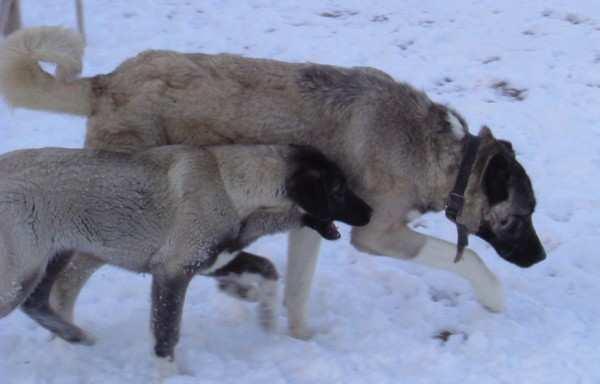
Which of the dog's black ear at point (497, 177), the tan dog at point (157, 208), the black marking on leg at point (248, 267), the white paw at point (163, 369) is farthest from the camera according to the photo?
the black marking on leg at point (248, 267)

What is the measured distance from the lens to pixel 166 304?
4262 millimetres

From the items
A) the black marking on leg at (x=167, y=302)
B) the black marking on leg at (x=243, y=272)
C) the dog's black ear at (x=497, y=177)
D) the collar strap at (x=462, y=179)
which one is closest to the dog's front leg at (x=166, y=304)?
the black marking on leg at (x=167, y=302)

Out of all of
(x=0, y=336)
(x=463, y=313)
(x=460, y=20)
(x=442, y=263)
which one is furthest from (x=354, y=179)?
(x=460, y=20)

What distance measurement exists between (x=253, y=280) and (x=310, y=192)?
0.67m

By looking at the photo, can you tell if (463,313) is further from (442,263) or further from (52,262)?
(52,262)

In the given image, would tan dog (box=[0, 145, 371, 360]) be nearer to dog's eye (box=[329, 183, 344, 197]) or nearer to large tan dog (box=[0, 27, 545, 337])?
dog's eye (box=[329, 183, 344, 197])

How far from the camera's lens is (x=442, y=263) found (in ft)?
16.0

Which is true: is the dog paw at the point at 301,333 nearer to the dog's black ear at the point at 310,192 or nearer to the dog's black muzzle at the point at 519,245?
the dog's black ear at the point at 310,192

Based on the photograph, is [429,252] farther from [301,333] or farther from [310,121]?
[310,121]

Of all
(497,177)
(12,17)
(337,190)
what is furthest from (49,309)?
(12,17)

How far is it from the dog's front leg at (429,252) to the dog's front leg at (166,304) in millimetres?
974

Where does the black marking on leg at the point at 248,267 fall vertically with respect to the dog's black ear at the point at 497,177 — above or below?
below

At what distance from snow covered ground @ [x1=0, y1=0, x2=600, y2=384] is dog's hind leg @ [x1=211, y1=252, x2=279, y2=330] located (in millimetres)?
173

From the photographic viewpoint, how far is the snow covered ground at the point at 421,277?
14.7 feet
